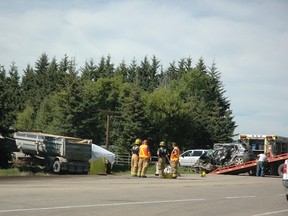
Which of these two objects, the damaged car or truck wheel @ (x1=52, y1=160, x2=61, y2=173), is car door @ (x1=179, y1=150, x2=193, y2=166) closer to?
the damaged car

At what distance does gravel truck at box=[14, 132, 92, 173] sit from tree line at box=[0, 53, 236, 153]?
206 cm

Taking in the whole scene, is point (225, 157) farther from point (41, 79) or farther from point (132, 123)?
point (41, 79)

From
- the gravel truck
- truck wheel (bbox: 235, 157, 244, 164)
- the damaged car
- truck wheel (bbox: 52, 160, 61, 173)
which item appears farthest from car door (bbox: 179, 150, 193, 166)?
truck wheel (bbox: 52, 160, 61, 173)

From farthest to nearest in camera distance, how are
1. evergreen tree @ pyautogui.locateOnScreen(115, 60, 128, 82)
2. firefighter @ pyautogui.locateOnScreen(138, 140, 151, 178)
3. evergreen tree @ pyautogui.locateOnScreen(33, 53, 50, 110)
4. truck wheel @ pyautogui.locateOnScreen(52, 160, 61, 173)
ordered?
evergreen tree @ pyautogui.locateOnScreen(115, 60, 128, 82) < evergreen tree @ pyautogui.locateOnScreen(33, 53, 50, 110) < truck wheel @ pyautogui.locateOnScreen(52, 160, 61, 173) < firefighter @ pyautogui.locateOnScreen(138, 140, 151, 178)

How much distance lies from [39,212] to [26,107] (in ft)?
242

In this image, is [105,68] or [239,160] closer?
[239,160]

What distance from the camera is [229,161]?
105 ft

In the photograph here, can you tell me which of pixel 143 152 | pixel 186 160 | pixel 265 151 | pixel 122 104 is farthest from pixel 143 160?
pixel 122 104

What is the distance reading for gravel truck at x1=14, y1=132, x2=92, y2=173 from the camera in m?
25.1

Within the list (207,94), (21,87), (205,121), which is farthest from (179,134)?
Answer: (21,87)

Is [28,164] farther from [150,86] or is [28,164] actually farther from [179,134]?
[150,86]

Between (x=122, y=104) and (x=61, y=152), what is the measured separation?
117 ft

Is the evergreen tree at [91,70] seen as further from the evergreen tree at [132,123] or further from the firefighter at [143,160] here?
the firefighter at [143,160]

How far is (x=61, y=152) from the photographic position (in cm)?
2495
